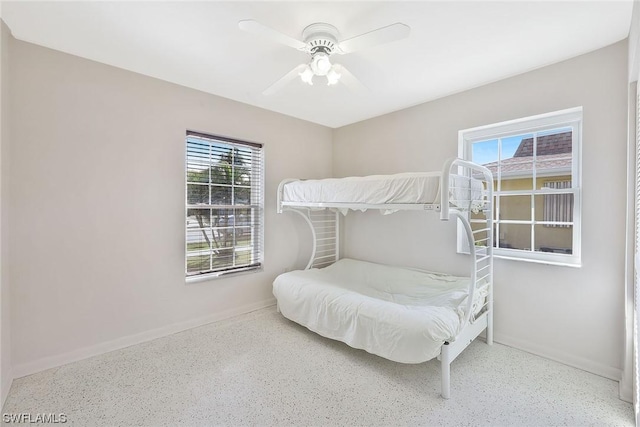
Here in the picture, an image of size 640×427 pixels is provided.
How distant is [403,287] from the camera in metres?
2.94

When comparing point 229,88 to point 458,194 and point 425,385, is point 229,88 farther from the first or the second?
point 425,385

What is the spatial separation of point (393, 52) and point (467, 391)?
244 centimetres

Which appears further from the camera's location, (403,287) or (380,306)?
(403,287)

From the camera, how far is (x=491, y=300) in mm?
2531

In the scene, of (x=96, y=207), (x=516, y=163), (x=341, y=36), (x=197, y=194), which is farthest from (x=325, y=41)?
(x=96, y=207)

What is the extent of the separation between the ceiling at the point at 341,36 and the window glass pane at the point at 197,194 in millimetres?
981

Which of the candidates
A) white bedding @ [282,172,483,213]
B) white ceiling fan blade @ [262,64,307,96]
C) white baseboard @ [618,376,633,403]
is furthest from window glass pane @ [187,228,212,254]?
white baseboard @ [618,376,633,403]

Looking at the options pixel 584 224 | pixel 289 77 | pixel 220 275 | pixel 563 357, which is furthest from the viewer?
pixel 220 275

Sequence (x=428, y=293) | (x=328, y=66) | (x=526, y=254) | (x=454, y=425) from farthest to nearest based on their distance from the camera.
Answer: (x=428, y=293)
(x=526, y=254)
(x=328, y=66)
(x=454, y=425)

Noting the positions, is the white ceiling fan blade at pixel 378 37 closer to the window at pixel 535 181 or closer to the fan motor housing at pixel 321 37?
the fan motor housing at pixel 321 37

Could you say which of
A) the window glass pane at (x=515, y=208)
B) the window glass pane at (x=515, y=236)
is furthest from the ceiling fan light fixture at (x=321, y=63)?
the window glass pane at (x=515, y=236)

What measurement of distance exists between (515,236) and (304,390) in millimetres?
2253

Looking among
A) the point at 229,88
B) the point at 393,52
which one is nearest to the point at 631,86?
the point at 393,52

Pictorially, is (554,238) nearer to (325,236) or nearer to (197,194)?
(325,236)
